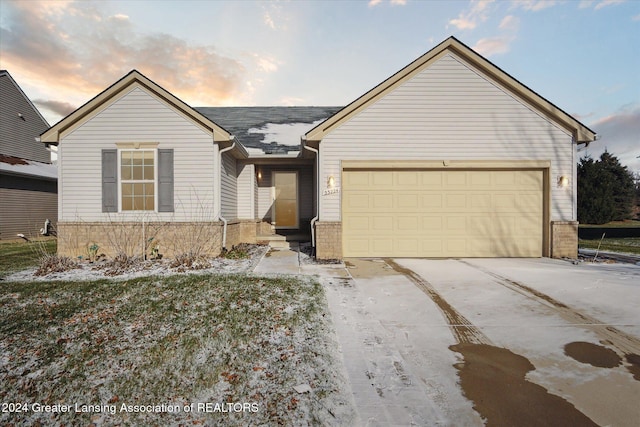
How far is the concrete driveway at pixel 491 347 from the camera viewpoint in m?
2.54

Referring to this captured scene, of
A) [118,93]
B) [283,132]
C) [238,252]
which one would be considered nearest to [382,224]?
[238,252]

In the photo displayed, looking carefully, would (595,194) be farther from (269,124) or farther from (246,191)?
(246,191)

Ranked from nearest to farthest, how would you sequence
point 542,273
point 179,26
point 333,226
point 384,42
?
point 542,273
point 333,226
point 179,26
point 384,42

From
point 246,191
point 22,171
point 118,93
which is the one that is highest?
point 118,93

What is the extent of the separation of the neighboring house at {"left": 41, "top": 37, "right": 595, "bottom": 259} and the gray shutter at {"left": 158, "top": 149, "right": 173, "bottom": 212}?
0.03 meters

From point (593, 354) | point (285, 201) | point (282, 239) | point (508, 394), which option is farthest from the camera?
point (285, 201)

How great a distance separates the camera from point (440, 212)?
9.04 meters

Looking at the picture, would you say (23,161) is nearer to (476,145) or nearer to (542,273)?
(476,145)

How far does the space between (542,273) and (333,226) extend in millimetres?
5211

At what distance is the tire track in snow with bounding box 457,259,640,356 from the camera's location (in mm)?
3633

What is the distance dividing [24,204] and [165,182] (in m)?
11.7

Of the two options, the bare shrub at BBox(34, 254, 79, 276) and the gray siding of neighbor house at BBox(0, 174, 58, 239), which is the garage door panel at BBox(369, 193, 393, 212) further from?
the gray siding of neighbor house at BBox(0, 174, 58, 239)

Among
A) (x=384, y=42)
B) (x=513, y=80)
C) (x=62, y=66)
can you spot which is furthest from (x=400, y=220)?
(x=62, y=66)

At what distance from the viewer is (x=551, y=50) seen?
35.8 ft
